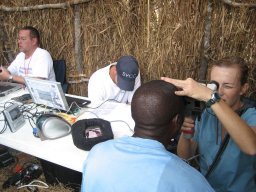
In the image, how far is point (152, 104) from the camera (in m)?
1.06

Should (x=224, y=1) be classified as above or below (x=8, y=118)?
above

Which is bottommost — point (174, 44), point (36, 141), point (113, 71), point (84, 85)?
point (84, 85)

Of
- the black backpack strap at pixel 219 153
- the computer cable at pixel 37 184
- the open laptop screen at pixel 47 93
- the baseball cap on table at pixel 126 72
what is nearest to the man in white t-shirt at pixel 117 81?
the baseball cap on table at pixel 126 72

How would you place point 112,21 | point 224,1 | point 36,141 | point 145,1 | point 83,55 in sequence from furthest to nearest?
1. point 83,55
2. point 112,21
3. point 145,1
4. point 224,1
5. point 36,141

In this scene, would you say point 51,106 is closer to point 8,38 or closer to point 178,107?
point 178,107

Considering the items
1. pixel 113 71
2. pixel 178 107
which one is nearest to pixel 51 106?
pixel 113 71

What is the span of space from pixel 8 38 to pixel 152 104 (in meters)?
3.95

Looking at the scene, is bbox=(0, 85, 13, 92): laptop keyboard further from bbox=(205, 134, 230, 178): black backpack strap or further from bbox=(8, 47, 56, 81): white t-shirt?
bbox=(205, 134, 230, 178): black backpack strap

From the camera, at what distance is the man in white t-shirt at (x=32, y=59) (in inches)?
134

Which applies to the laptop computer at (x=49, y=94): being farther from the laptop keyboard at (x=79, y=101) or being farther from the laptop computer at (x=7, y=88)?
the laptop computer at (x=7, y=88)

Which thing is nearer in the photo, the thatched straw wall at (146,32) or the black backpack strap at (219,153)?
the black backpack strap at (219,153)

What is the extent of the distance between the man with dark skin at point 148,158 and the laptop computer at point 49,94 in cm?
114

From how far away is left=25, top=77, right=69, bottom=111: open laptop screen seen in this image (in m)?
2.12

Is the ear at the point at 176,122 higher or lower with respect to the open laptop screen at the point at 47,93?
higher
